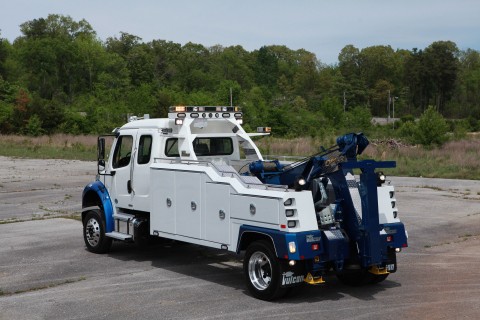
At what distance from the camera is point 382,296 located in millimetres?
10414

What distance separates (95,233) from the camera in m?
14.0

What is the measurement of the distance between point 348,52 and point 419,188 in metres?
132

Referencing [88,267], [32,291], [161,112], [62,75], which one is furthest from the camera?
[62,75]

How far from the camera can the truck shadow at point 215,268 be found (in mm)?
10484

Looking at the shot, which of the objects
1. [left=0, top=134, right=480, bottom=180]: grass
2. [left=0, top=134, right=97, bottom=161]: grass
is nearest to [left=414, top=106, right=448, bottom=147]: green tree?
[left=0, top=134, right=480, bottom=180]: grass

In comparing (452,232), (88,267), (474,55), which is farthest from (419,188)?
(474,55)

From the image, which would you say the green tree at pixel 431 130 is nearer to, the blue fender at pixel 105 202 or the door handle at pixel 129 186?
the blue fender at pixel 105 202

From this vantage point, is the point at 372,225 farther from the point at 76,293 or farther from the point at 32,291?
the point at 32,291

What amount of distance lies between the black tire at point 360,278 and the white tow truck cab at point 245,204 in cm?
2

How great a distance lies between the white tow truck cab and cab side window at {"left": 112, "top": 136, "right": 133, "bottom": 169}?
22 millimetres

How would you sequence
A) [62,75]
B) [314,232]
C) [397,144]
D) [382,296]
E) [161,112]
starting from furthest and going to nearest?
[62,75], [161,112], [397,144], [382,296], [314,232]

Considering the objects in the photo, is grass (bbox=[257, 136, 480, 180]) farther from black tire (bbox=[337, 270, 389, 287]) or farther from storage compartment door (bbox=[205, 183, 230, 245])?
storage compartment door (bbox=[205, 183, 230, 245])

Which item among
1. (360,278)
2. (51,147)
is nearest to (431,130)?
(51,147)

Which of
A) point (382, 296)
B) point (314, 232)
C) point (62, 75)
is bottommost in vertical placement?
point (382, 296)
